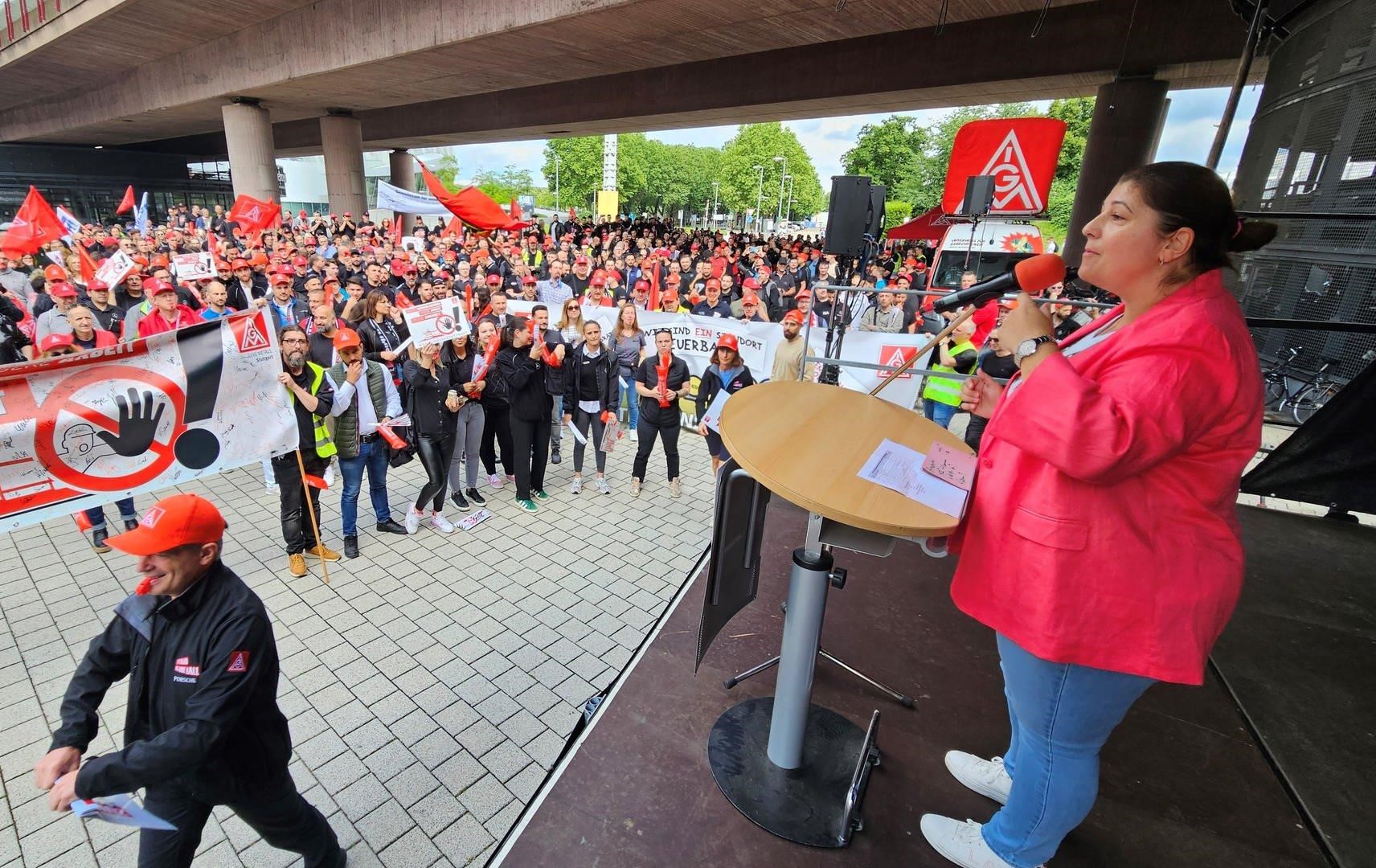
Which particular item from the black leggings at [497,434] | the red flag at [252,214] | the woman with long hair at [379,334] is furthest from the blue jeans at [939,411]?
the red flag at [252,214]

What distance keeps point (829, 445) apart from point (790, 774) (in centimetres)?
134

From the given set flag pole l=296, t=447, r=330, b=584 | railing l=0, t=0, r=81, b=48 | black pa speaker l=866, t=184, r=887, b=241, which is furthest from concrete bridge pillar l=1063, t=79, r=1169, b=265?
railing l=0, t=0, r=81, b=48

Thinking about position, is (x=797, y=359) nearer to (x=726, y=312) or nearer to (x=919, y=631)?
(x=726, y=312)

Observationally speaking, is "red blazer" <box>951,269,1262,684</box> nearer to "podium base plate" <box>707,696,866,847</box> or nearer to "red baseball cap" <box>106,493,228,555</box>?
"podium base plate" <box>707,696,866,847</box>

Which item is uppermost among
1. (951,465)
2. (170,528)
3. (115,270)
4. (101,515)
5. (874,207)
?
(874,207)

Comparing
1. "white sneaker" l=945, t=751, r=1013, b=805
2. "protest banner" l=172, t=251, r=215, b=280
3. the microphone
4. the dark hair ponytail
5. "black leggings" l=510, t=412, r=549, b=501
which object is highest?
the dark hair ponytail

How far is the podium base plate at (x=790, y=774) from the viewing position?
6.89 feet

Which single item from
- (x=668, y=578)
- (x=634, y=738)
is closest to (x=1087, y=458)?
(x=634, y=738)

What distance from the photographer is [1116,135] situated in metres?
12.4

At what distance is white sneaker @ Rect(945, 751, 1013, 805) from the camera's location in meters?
2.25

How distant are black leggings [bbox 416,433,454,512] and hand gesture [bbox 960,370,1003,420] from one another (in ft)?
17.1

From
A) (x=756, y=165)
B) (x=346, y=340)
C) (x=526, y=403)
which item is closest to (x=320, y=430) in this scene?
(x=346, y=340)

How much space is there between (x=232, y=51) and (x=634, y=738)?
77.5ft

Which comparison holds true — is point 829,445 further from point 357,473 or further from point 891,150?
point 891,150
